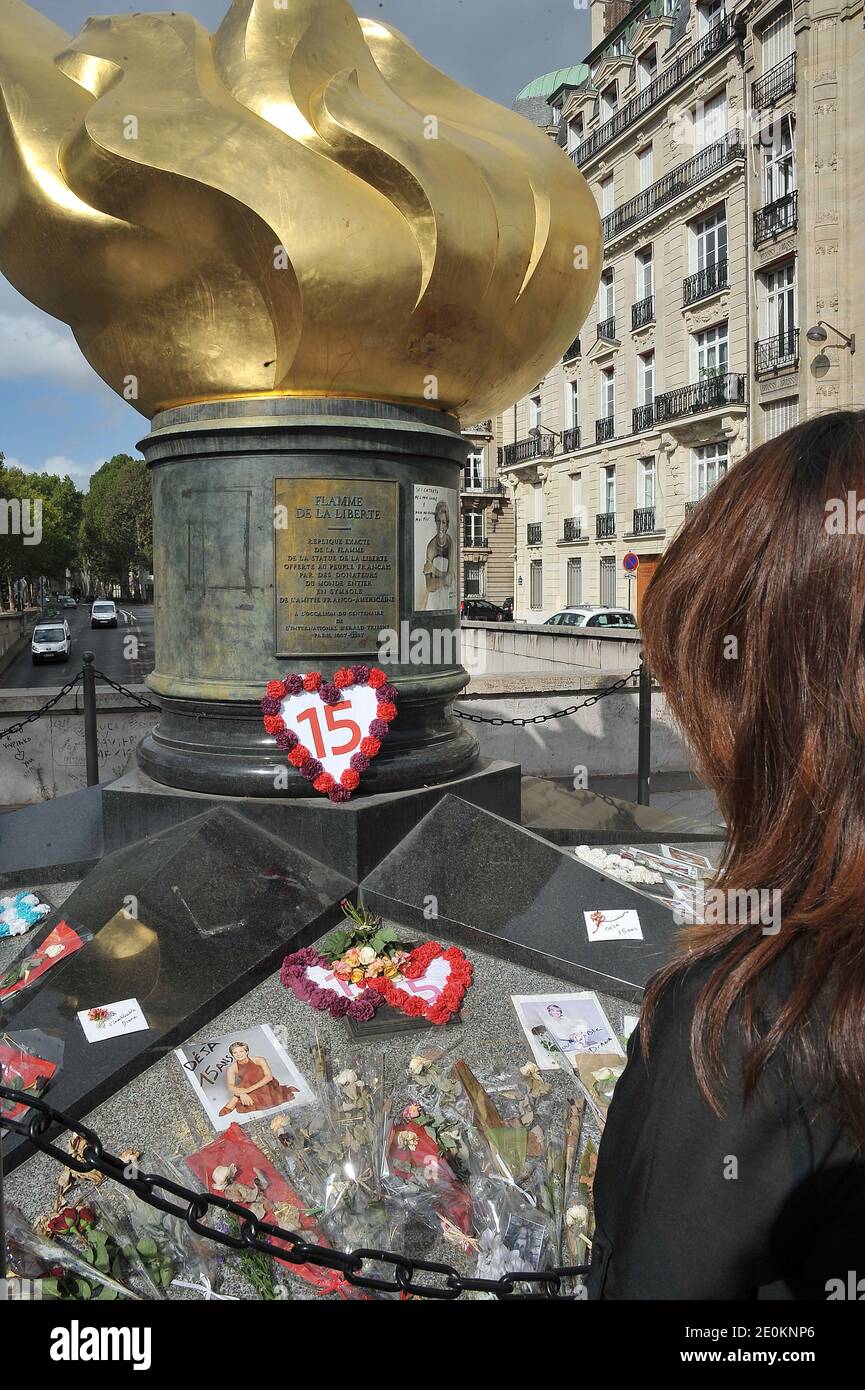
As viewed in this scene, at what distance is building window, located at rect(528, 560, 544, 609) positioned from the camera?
41938mm

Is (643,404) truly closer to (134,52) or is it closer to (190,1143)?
(134,52)

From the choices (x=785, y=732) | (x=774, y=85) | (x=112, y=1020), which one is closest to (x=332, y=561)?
A: (x=112, y=1020)

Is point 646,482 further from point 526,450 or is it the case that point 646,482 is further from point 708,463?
point 526,450

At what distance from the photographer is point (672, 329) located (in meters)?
32.5

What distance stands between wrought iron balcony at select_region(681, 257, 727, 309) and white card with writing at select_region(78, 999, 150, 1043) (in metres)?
31.1

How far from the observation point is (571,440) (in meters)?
39.1

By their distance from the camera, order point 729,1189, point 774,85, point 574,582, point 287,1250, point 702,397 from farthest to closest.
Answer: point 574,582, point 702,397, point 774,85, point 287,1250, point 729,1189

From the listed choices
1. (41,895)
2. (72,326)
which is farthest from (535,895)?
(72,326)

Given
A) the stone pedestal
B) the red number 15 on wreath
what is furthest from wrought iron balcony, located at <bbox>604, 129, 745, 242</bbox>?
the red number 15 on wreath

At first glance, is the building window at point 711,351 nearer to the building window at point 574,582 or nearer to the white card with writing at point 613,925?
the building window at point 574,582

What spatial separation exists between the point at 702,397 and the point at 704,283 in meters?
3.85

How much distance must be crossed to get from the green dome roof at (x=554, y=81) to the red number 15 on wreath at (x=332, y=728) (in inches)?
1954

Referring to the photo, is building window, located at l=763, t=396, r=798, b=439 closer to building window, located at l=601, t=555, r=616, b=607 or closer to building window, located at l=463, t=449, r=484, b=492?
building window, located at l=601, t=555, r=616, b=607

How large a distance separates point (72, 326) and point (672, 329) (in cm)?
3069
